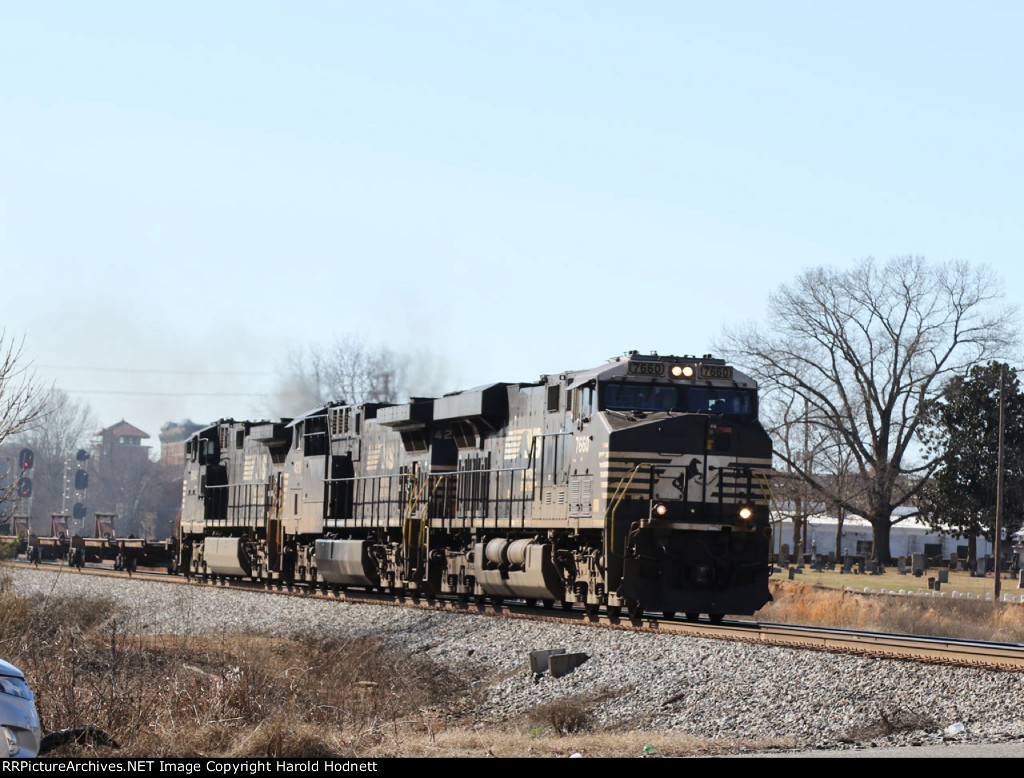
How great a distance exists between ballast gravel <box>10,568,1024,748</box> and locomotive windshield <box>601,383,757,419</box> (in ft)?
10.8

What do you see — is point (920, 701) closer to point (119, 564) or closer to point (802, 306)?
point (119, 564)

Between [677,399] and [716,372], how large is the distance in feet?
2.64

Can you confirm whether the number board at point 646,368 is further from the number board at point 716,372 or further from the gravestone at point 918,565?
the gravestone at point 918,565

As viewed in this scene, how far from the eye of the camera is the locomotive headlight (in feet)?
64.8

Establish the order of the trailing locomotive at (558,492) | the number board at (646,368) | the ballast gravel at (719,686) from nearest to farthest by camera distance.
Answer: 1. the ballast gravel at (719,686)
2. the trailing locomotive at (558,492)
3. the number board at (646,368)

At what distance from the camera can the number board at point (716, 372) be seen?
19891mm

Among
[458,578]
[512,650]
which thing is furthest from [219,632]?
[512,650]

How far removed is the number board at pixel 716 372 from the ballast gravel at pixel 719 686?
4165mm

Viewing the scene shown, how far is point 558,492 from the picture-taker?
67.0ft

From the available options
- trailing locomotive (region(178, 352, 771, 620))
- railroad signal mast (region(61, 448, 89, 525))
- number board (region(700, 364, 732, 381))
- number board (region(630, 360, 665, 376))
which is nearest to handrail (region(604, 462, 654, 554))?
trailing locomotive (region(178, 352, 771, 620))

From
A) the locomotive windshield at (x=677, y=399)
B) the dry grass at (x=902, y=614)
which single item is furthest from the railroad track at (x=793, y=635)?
the dry grass at (x=902, y=614)

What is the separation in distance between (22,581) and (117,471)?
331 ft

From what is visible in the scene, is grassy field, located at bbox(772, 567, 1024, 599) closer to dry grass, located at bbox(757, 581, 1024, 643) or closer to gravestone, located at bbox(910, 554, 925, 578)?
gravestone, located at bbox(910, 554, 925, 578)

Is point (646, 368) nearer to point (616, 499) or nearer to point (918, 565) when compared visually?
point (616, 499)
